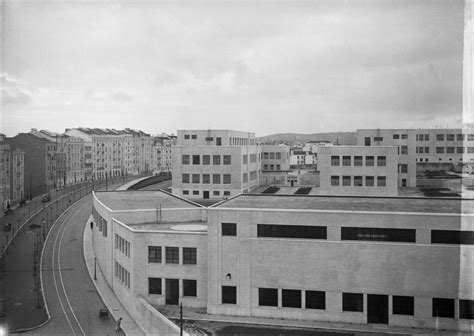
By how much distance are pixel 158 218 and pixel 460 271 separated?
10.3 meters

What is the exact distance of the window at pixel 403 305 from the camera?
13.0 metres

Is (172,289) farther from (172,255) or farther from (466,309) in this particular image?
(466,309)

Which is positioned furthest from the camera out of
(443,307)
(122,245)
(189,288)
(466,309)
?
(122,245)


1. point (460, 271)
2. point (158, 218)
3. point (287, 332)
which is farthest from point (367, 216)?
point (158, 218)

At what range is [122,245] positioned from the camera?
1692cm

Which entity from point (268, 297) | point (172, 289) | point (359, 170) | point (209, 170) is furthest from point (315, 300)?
point (209, 170)

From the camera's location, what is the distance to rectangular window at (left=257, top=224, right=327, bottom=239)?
45.1 feet

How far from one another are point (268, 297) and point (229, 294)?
1.10 m

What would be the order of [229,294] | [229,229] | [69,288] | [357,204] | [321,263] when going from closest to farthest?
[321,263] < [229,294] < [229,229] < [357,204] < [69,288]

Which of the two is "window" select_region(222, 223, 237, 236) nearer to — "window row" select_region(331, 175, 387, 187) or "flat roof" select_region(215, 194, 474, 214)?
"flat roof" select_region(215, 194, 474, 214)

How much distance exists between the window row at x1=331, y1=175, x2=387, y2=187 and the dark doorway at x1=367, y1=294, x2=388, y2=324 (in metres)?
11.9

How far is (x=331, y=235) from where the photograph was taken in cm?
1361

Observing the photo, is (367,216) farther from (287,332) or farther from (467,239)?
(287,332)

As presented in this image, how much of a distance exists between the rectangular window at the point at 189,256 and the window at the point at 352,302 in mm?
4350
